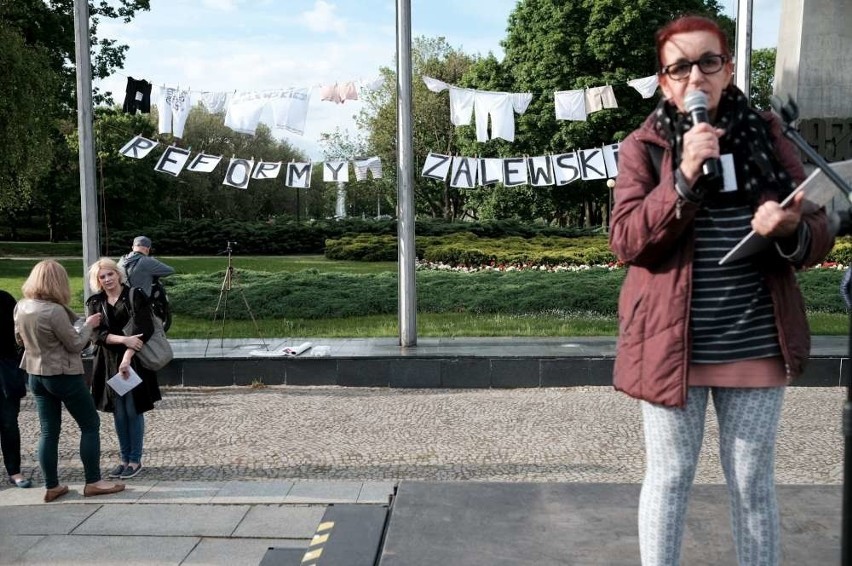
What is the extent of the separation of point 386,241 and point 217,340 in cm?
1782

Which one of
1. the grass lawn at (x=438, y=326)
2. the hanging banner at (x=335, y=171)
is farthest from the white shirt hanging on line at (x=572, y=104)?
the hanging banner at (x=335, y=171)

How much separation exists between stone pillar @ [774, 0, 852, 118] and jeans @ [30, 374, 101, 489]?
1191 centimetres

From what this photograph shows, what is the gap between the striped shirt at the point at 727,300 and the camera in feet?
7.98

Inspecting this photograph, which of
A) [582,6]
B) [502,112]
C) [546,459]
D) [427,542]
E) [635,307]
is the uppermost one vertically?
[582,6]

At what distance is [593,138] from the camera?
34.5 meters

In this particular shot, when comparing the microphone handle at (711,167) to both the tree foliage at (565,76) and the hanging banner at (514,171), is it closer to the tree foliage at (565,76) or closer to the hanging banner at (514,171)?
the hanging banner at (514,171)

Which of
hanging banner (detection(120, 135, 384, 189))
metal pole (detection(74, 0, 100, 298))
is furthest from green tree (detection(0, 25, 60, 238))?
metal pole (detection(74, 0, 100, 298))

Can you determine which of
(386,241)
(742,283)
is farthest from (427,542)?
(386,241)

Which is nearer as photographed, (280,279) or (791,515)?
(791,515)

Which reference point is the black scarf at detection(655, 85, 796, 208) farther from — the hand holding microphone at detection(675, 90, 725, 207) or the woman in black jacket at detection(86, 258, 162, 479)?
the woman in black jacket at detection(86, 258, 162, 479)

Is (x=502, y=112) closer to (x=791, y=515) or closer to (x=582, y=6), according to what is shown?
(x=791, y=515)

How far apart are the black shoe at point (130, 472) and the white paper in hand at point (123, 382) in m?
0.50

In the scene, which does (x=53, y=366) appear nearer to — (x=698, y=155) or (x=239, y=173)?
(x=698, y=155)

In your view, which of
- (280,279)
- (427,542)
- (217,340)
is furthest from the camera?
(280,279)
